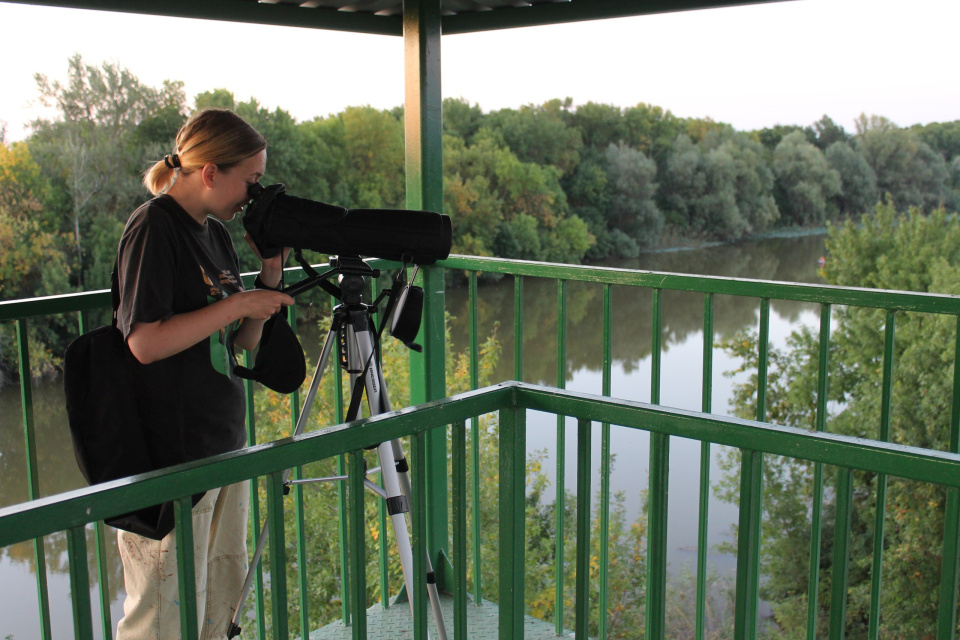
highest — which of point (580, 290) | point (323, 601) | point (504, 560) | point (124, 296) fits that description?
point (124, 296)

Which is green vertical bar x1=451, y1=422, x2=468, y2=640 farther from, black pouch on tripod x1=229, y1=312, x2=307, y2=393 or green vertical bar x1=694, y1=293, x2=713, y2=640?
green vertical bar x1=694, y1=293, x2=713, y2=640

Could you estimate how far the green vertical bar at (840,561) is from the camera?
109 cm

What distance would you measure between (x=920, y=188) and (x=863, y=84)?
4829 mm

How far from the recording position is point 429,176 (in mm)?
2830

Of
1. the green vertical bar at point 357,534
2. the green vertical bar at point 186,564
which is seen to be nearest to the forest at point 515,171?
the green vertical bar at point 357,534

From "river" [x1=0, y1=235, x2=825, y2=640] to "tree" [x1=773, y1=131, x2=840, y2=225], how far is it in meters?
1.15

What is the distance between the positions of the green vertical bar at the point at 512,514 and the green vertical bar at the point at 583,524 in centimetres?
9

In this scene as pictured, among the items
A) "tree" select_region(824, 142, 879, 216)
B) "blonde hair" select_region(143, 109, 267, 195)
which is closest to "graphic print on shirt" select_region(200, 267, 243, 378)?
"blonde hair" select_region(143, 109, 267, 195)

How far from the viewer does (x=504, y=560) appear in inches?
51.6

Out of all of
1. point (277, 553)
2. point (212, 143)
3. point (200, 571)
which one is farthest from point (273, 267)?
point (277, 553)

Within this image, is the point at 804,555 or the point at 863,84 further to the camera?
the point at 863,84

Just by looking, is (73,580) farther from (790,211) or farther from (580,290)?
(790,211)

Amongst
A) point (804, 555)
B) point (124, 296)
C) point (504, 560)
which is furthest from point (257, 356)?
point (804, 555)

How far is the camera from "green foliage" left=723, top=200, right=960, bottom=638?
1628 cm
